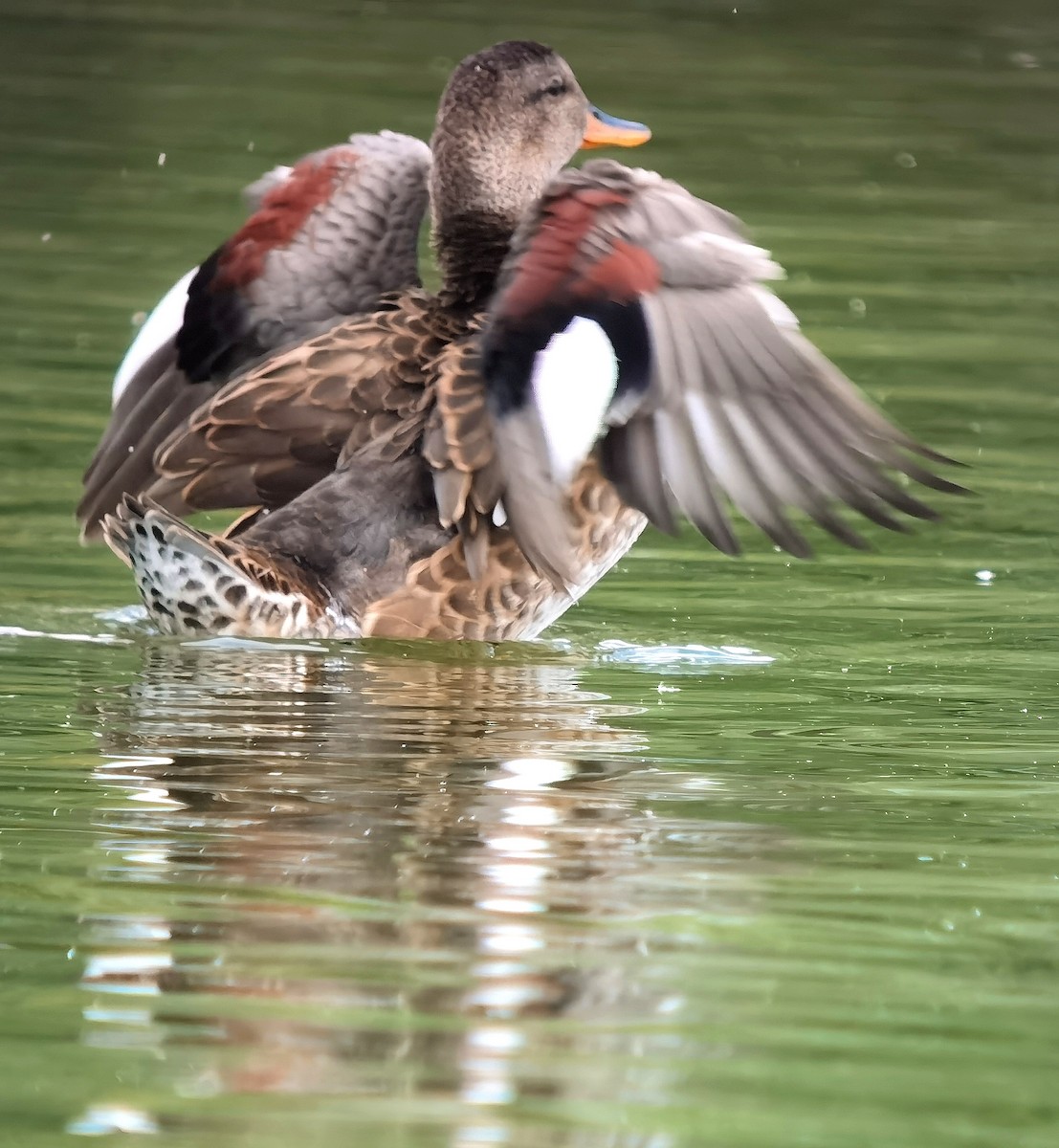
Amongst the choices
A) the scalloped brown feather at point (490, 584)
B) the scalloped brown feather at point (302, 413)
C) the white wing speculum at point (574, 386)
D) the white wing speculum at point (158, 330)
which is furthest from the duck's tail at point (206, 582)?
the white wing speculum at point (158, 330)

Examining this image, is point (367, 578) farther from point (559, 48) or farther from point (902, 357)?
point (559, 48)

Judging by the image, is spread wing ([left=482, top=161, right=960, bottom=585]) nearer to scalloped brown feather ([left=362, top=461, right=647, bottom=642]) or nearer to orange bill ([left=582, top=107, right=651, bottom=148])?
scalloped brown feather ([left=362, top=461, right=647, bottom=642])

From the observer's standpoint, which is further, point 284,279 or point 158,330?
point 158,330

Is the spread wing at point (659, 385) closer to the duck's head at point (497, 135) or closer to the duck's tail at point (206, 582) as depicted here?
the duck's tail at point (206, 582)

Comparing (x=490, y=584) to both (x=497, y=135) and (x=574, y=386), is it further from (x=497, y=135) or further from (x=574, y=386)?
(x=497, y=135)

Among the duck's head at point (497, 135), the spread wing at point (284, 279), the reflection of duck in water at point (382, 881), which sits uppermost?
the duck's head at point (497, 135)

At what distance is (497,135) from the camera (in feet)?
23.9

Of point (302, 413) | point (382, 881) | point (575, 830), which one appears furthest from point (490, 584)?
point (382, 881)

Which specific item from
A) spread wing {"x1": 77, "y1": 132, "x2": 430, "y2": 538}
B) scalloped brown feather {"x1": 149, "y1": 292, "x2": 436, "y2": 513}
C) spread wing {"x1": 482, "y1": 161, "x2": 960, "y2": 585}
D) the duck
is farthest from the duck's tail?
spread wing {"x1": 77, "y1": 132, "x2": 430, "y2": 538}

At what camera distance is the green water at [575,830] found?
11.8 feet

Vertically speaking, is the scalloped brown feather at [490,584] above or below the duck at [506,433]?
below

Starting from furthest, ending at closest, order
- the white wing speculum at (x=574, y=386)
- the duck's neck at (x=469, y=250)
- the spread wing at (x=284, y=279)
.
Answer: the spread wing at (x=284, y=279) → the duck's neck at (x=469, y=250) → the white wing speculum at (x=574, y=386)

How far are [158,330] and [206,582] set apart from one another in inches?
63.7

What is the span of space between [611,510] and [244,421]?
0.93 meters
